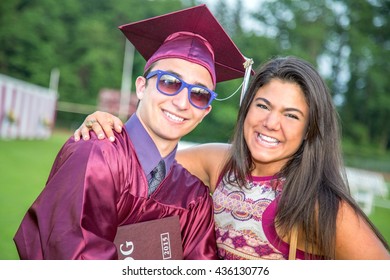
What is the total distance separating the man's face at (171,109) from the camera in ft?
6.84

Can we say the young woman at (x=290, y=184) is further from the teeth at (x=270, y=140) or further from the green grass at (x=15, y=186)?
the green grass at (x=15, y=186)

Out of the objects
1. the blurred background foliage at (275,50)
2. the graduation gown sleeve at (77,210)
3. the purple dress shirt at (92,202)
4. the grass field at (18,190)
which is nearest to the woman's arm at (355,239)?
the purple dress shirt at (92,202)

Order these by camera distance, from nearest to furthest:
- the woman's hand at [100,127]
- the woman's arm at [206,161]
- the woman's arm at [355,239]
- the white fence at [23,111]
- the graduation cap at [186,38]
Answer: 1. the woman's hand at [100,127]
2. the woman's arm at [355,239]
3. the graduation cap at [186,38]
4. the woman's arm at [206,161]
5. the white fence at [23,111]

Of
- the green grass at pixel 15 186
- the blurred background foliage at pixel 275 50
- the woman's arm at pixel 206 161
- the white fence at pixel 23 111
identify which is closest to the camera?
the woman's arm at pixel 206 161

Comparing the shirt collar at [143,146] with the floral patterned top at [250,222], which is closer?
the shirt collar at [143,146]

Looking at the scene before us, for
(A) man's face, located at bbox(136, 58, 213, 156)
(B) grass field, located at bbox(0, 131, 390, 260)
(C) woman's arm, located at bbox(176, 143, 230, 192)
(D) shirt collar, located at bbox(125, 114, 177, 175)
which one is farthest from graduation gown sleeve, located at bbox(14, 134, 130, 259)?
(B) grass field, located at bbox(0, 131, 390, 260)

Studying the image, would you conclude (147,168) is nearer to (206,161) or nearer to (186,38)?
(186,38)

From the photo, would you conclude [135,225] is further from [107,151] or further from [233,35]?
[233,35]

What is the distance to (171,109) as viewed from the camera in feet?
6.89

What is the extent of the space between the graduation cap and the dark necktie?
→ 49 cm

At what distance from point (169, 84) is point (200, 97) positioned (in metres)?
0.15

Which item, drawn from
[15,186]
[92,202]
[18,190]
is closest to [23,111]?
[15,186]

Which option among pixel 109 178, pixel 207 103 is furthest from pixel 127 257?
pixel 207 103
